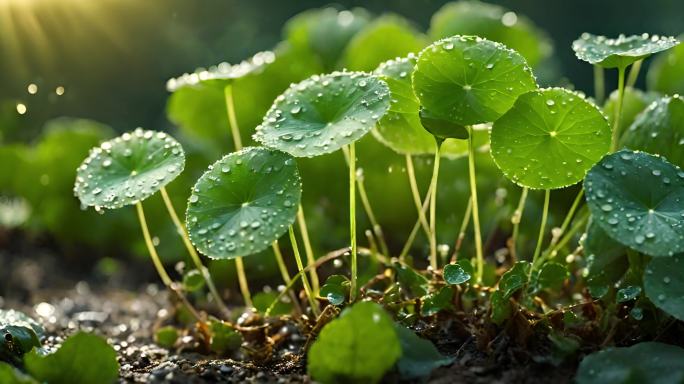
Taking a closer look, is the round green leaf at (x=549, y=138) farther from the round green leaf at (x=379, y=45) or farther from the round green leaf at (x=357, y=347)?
the round green leaf at (x=379, y=45)

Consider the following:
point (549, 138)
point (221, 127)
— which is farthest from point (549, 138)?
point (221, 127)

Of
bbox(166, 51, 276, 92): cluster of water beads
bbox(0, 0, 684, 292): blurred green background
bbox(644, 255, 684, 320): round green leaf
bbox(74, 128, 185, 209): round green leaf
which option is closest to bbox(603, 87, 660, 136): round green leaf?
bbox(0, 0, 684, 292): blurred green background

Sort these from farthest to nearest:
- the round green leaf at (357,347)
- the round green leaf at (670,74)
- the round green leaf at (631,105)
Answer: the round green leaf at (670,74) → the round green leaf at (631,105) → the round green leaf at (357,347)

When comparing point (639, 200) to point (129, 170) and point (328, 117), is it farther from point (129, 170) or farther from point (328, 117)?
point (129, 170)

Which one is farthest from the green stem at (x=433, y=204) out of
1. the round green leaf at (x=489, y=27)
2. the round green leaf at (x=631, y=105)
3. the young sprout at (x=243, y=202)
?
the round green leaf at (x=489, y=27)

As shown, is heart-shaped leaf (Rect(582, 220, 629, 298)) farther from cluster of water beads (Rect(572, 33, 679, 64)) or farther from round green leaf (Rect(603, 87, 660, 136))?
round green leaf (Rect(603, 87, 660, 136))

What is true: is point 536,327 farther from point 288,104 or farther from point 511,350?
point 288,104
